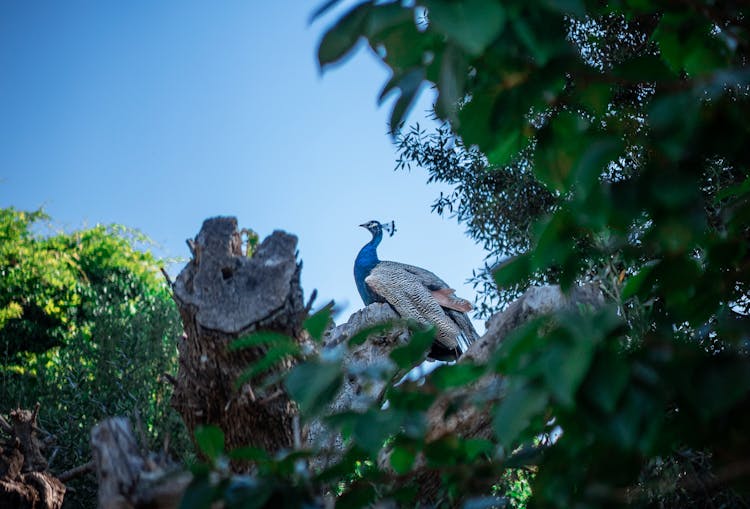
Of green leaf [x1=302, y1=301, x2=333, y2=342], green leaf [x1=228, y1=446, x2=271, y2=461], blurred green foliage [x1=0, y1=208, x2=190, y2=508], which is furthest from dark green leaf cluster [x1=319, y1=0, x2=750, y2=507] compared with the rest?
blurred green foliage [x1=0, y1=208, x2=190, y2=508]

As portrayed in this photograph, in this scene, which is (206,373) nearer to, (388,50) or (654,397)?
(388,50)

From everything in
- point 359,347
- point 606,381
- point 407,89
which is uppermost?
point 359,347

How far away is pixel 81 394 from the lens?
7758 millimetres

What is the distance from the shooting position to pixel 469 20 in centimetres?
103

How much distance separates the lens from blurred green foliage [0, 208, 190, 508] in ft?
24.2

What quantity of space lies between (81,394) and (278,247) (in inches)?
212

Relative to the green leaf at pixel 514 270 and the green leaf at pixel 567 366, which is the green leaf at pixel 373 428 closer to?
the green leaf at pixel 567 366

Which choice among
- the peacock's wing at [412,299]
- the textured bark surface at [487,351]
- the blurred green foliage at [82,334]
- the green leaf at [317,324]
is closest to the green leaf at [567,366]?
the green leaf at [317,324]

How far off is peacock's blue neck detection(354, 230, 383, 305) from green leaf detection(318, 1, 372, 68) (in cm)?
750

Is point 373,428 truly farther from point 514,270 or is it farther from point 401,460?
point 514,270

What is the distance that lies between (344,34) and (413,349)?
0.53 meters

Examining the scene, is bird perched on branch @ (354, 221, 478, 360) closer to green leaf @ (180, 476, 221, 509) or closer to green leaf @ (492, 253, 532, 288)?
green leaf @ (492, 253, 532, 288)

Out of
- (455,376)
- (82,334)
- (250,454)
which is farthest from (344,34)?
(82,334)

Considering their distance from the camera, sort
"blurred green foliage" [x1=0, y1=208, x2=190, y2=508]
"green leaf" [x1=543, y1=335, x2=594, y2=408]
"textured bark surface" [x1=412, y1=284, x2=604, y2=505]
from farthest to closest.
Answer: "blurred green foliage" [x1=0, y1=208, x2=190, y2=508] < "textured bark surface" [x1=412, y1=284, x2=604, y2=505] < "green leaf" [x1=543, y1=335, x2=594, y2=408]
